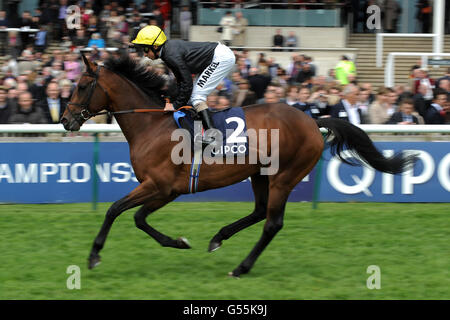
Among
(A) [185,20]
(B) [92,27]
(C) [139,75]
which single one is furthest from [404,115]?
(A) [185,20]

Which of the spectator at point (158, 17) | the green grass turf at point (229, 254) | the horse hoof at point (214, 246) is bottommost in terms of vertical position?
the green grass turf at point (229, 254)

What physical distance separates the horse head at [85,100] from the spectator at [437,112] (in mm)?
4907

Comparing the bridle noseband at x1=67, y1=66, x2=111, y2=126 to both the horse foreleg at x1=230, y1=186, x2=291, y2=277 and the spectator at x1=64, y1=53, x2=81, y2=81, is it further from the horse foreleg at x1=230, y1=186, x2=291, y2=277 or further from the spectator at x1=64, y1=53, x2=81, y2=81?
the spectator at x1=64, y1=53, x2=81, y2=81

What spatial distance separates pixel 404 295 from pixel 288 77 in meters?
7.14

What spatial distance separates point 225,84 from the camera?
1024cm

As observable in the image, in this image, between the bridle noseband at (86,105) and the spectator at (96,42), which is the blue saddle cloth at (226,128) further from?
the spectator at (96,42)

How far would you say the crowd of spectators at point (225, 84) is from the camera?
8953 millimetres

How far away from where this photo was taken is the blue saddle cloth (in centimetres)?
581

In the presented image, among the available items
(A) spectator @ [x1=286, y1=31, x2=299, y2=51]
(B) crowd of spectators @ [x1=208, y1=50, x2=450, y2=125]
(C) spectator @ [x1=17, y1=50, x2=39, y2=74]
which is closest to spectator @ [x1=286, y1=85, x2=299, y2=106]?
(B) crowd of spectators @ [x1=208, y1=50, x2=450, y2=125]

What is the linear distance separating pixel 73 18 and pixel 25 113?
5.51 meters

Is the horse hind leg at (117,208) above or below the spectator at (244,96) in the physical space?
below

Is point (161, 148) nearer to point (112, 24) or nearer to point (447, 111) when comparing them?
point (447, 111)

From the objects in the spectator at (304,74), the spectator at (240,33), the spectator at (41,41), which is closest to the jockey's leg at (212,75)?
the spectator at (304,74)
